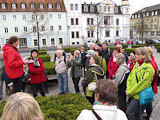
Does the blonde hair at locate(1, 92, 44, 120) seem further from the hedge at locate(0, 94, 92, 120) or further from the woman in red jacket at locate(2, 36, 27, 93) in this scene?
the woman in red jacket at locate(2, 36, 27, 93)

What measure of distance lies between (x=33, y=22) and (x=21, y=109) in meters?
38.7

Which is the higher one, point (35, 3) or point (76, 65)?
point (35, 3)

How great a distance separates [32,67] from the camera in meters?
5.24

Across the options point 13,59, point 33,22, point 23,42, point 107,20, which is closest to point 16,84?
point 13,59

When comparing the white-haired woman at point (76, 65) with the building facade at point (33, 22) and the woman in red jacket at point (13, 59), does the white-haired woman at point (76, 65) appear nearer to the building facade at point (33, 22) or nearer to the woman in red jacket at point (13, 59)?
the woman in red jacket at point (13, 59)

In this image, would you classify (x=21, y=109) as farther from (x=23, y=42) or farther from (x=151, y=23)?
(x=151, y=23)

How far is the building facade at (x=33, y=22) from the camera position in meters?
35.4

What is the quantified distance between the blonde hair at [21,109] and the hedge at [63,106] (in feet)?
4.55

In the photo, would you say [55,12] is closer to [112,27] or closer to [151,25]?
[112,27]

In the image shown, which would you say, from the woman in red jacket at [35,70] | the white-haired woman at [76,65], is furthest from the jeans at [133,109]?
the woman in red jacket at [35,70]

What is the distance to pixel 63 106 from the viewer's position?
3223 mm

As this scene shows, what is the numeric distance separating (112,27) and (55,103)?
4352cm

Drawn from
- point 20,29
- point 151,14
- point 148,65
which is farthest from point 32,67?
point 151,14

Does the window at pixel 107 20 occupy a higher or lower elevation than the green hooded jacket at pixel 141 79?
higher
